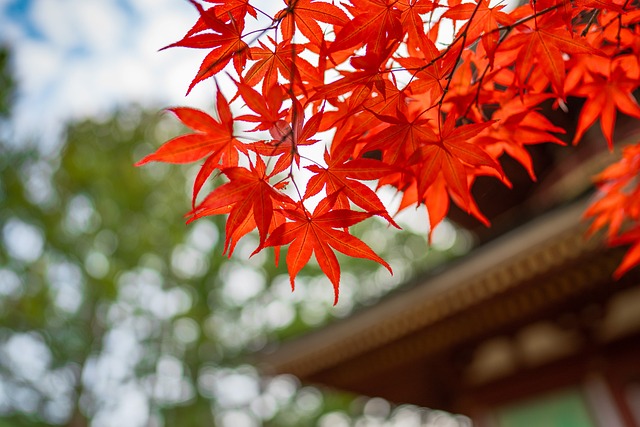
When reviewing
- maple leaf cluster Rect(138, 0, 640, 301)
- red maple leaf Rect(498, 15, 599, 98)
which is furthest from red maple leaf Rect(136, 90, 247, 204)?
red maple leaf Rect(498, 15, 599, 98)

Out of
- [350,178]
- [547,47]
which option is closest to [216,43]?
[350,178]

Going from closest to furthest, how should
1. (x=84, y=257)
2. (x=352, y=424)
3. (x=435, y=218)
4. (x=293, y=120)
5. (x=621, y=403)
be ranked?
(x=293, y=120)
(x=435, y=218)
(x=621, y=403)
(x=84, y=257)
(x=352, y=424)

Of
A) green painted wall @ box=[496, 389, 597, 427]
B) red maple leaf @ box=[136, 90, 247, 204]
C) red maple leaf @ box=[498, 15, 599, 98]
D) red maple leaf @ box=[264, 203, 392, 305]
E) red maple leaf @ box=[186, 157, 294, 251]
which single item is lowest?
green painted wall @ box=[496, 389, 597, 427]

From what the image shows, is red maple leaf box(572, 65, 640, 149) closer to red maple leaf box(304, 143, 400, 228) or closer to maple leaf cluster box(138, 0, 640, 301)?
maple leaf cluster box(138, 0, 640, 301)

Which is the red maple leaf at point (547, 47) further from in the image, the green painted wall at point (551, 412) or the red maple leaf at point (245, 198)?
the green painted wall at point (551, 412)

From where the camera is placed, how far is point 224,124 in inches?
26.9

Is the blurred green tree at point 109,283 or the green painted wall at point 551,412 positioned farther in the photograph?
the blurred green tree at point 109,283

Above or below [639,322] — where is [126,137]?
above

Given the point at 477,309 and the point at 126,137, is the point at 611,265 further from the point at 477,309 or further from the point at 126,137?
the point at 126,137

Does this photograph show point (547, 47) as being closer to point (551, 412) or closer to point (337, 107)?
point (337, 107)

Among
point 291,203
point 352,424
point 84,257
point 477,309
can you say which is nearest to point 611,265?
point 477,309

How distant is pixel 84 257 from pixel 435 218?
6.58 m

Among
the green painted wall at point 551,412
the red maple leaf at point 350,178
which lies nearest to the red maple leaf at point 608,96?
the red maple leaf at point 350,178

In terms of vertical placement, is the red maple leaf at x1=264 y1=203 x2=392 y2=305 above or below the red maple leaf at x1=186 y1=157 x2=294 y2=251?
below
